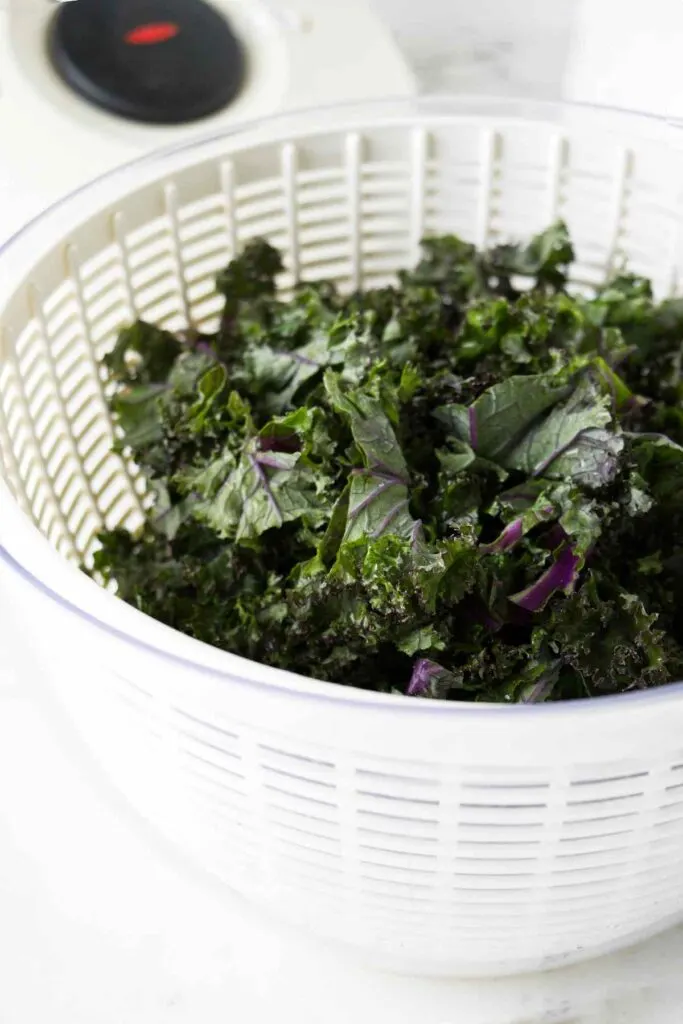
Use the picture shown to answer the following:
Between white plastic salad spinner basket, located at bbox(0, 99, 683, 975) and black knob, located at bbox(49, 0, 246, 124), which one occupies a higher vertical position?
black knob, located at bbox(49, 0, 246, 124)

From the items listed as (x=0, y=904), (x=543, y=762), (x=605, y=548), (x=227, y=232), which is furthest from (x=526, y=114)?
(x=0, y=904)

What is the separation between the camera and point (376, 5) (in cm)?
162

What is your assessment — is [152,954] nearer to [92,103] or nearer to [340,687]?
[340,687]

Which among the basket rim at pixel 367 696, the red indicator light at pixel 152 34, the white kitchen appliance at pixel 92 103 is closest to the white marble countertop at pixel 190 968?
the basket rim at pixel 367 696

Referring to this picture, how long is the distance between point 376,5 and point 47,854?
131 centimetres

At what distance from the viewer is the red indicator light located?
128cm

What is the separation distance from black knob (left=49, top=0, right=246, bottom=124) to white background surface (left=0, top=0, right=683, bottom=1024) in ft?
2.40

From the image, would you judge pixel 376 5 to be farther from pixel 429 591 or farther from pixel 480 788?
pixel 480 788

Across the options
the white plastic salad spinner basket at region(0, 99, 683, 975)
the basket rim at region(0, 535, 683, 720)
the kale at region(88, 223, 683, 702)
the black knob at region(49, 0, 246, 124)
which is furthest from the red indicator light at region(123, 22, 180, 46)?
the basket rim at region(0, 535, 683, 720)

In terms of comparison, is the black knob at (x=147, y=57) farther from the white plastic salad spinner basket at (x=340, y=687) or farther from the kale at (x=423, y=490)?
the kale at (x=423, y=490)

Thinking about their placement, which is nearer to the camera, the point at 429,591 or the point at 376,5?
the point at 429,591

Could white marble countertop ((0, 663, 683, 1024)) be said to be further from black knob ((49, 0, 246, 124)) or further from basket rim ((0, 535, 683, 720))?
black knob ((49, 0, 246, 124))

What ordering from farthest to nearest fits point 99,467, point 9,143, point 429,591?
point 9,143 → point 99,467 → point 429,591

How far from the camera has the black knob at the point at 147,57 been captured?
1264 mm
